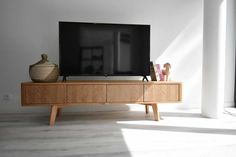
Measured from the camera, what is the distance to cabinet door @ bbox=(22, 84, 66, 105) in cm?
250

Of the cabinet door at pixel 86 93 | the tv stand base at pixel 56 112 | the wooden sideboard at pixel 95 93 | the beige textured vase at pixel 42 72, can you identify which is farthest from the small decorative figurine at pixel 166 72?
the beige textured vase at pixel 42 72

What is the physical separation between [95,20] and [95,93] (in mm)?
1142

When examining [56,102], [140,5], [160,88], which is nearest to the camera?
[56,102]

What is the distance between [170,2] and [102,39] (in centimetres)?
128

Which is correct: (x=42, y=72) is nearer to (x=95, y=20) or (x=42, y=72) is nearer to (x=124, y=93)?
(x=124, y=93)

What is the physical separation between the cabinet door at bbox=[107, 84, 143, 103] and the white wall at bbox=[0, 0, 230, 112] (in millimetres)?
657

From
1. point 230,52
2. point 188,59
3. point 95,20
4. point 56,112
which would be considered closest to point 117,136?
point 56,112

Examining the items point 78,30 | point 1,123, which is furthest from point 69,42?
point 1,123

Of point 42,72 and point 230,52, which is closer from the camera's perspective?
point 42,72

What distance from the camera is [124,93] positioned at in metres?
2.67

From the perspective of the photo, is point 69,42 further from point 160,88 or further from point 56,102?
point 160,88

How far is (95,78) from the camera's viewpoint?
3.19m

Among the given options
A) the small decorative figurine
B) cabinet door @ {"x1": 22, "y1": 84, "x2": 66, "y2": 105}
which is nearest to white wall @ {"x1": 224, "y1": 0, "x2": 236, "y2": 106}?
the small decorative figurine

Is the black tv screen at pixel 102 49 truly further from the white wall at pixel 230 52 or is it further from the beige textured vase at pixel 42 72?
the white wall at pixel 230 52
